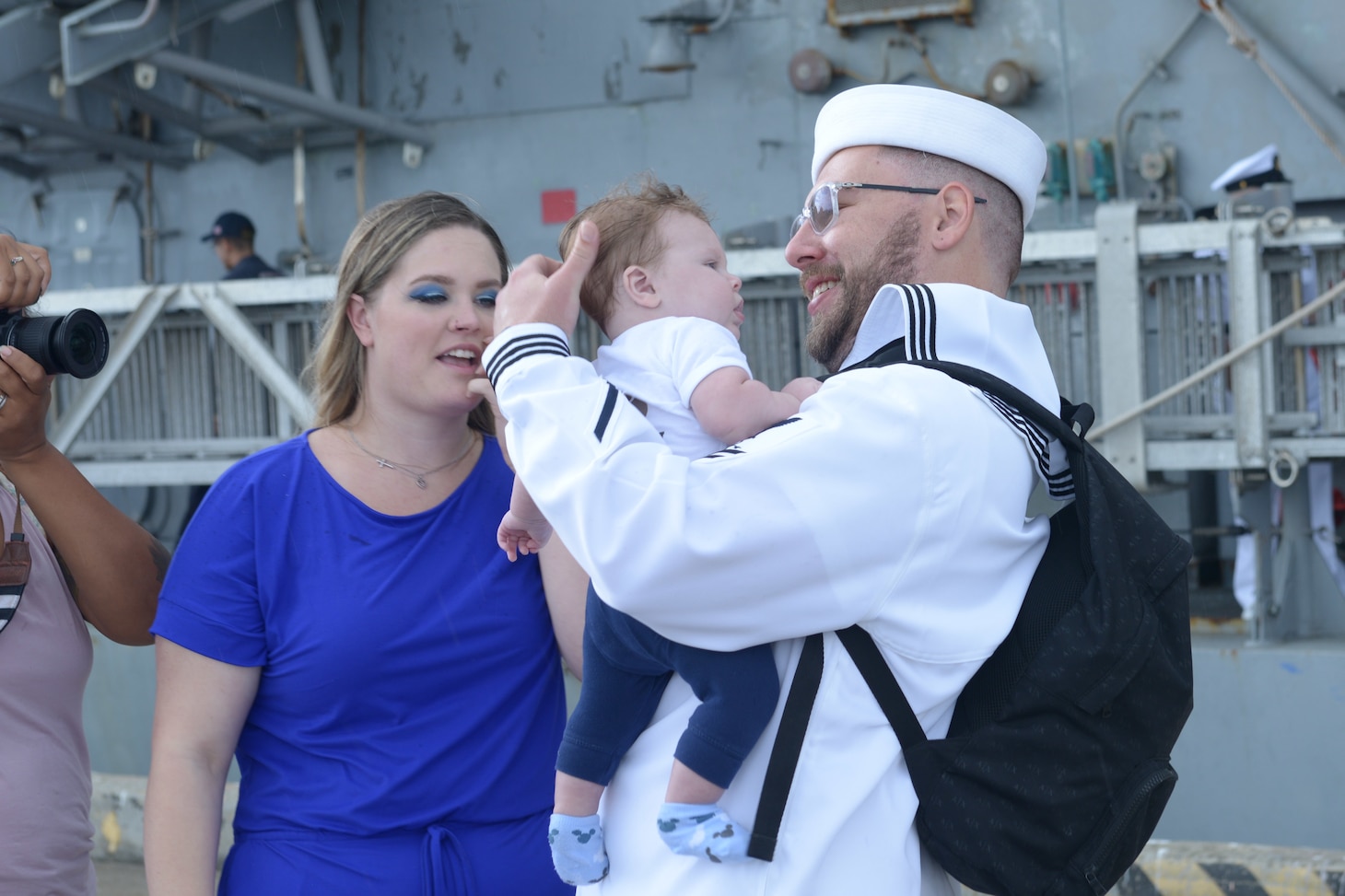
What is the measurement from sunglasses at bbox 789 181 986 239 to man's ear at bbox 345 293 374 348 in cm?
92

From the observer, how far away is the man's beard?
76.0 inches

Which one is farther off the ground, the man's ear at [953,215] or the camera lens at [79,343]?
the man's ear at [953,215]

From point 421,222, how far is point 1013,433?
50.3 inches

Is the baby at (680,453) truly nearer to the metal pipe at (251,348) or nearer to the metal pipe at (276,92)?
the metal pipe at (251,348)

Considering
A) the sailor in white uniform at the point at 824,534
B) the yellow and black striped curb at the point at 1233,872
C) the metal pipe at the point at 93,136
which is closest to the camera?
the sailor in white uniform at the point at 824,534

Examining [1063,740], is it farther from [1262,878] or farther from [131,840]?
[131,840]

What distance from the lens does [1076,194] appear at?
7.09 meters

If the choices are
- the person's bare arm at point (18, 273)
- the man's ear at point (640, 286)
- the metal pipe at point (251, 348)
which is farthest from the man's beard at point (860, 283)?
the metal pipe at point (251, 348)

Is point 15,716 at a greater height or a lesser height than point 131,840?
greater

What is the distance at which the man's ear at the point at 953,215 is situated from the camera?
1927 millimetres

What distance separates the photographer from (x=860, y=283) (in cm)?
195

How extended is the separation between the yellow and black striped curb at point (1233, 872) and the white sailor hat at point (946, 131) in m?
2.38

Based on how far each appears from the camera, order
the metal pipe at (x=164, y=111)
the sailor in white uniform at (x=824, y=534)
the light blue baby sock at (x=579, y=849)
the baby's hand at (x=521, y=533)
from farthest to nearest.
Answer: the metal pipe at (x=164, y=111)
the baby's hand at (x=521, y=533)
the light blue baby sock at (x=579, y=849)
the sailor in white uniform at (x=824, y=534)

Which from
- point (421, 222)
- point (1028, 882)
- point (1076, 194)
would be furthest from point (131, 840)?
Result: point (1076, 194)
